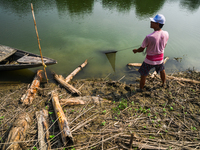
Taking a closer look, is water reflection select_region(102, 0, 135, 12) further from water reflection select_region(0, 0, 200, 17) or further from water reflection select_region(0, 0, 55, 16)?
water reflection select_region(0, 0, 55, 16)

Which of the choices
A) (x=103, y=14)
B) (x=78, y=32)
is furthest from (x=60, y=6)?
(x=78, y=32)

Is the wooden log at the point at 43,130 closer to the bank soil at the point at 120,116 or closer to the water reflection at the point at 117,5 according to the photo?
the bank soil at the point at 120,116

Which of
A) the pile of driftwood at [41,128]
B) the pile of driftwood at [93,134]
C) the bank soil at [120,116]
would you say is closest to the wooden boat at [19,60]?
the bank soil at [120,116]

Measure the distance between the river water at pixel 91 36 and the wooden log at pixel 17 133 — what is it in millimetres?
2810

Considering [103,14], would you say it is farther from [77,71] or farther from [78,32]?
[77,71]

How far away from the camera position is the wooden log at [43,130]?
239cm

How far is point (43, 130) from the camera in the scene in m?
2.66

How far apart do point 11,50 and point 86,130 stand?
5.24m

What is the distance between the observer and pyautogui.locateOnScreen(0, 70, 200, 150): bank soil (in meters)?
2.44

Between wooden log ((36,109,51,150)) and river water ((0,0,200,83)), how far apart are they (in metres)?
2.51

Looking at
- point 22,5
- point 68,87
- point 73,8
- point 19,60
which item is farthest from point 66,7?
point 68,87

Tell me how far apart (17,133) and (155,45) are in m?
3.57

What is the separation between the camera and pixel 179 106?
131 inches

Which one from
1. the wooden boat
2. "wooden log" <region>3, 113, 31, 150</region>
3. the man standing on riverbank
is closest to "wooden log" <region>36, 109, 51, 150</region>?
"wooden log" <region>3, 113, 31, 150</region>
